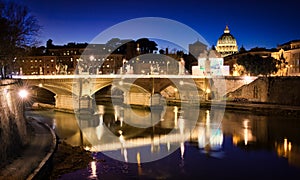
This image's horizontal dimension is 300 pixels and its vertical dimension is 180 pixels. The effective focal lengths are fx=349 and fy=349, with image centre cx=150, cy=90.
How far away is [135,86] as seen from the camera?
125 feet

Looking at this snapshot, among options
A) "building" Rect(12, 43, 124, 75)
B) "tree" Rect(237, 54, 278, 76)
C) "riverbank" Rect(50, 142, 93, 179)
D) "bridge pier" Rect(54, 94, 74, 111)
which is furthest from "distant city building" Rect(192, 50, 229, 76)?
"riverbank" Rect(50, 142, 93, 179)

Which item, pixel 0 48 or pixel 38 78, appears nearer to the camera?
pixel 0 48

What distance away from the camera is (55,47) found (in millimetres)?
66812

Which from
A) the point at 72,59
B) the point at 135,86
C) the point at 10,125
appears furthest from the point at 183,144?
the point at 72,59

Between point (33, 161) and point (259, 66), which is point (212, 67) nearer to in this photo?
point (259, 66)

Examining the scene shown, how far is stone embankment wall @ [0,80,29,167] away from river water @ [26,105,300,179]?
92.8 inches

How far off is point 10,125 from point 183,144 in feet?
31.3

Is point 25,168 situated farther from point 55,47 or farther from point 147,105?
point 55,47

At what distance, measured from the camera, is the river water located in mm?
14555

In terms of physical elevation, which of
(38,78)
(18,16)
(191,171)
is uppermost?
(18,16)

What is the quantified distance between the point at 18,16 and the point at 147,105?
1836 centimetres

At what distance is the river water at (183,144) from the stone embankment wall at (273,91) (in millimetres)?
5982

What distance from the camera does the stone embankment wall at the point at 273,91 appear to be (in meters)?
34.4

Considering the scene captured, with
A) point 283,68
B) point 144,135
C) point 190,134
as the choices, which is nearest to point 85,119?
point 144,135
